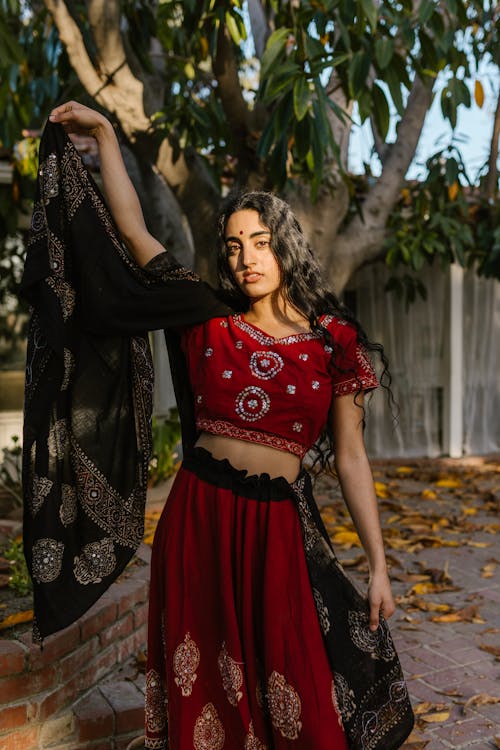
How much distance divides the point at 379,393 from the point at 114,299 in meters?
7.45

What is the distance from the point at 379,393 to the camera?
916 cm

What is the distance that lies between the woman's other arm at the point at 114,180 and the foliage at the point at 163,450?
394cm

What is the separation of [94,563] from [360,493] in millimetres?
763

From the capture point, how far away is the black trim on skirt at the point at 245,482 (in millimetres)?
1946

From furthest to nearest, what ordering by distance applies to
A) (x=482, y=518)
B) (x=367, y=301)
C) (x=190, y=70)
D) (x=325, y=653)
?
(x=367, y=301) → (x=482, y=518) → (x=190, y=70) → (x=325, y=653)

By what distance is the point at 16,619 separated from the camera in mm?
2676

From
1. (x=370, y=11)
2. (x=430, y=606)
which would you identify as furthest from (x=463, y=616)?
(x=370, y=11)

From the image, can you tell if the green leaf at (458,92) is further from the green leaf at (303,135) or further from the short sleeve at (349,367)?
the short sleeve at (349,367)

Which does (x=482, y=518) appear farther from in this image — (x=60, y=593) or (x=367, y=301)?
(x=60, y=593)

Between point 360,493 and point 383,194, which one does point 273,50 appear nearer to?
point 360,493

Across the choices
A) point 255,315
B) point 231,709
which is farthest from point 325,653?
point 255,315

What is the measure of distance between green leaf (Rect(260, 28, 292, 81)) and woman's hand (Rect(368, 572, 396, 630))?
8.31ft

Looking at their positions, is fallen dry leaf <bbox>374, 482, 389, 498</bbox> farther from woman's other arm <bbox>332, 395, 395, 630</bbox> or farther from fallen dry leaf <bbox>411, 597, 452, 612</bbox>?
woman's other arm <bbox>332, 395, 395, 630</bbox>

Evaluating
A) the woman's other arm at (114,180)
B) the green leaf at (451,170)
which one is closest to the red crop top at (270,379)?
the woman's other arm at (114,180)
